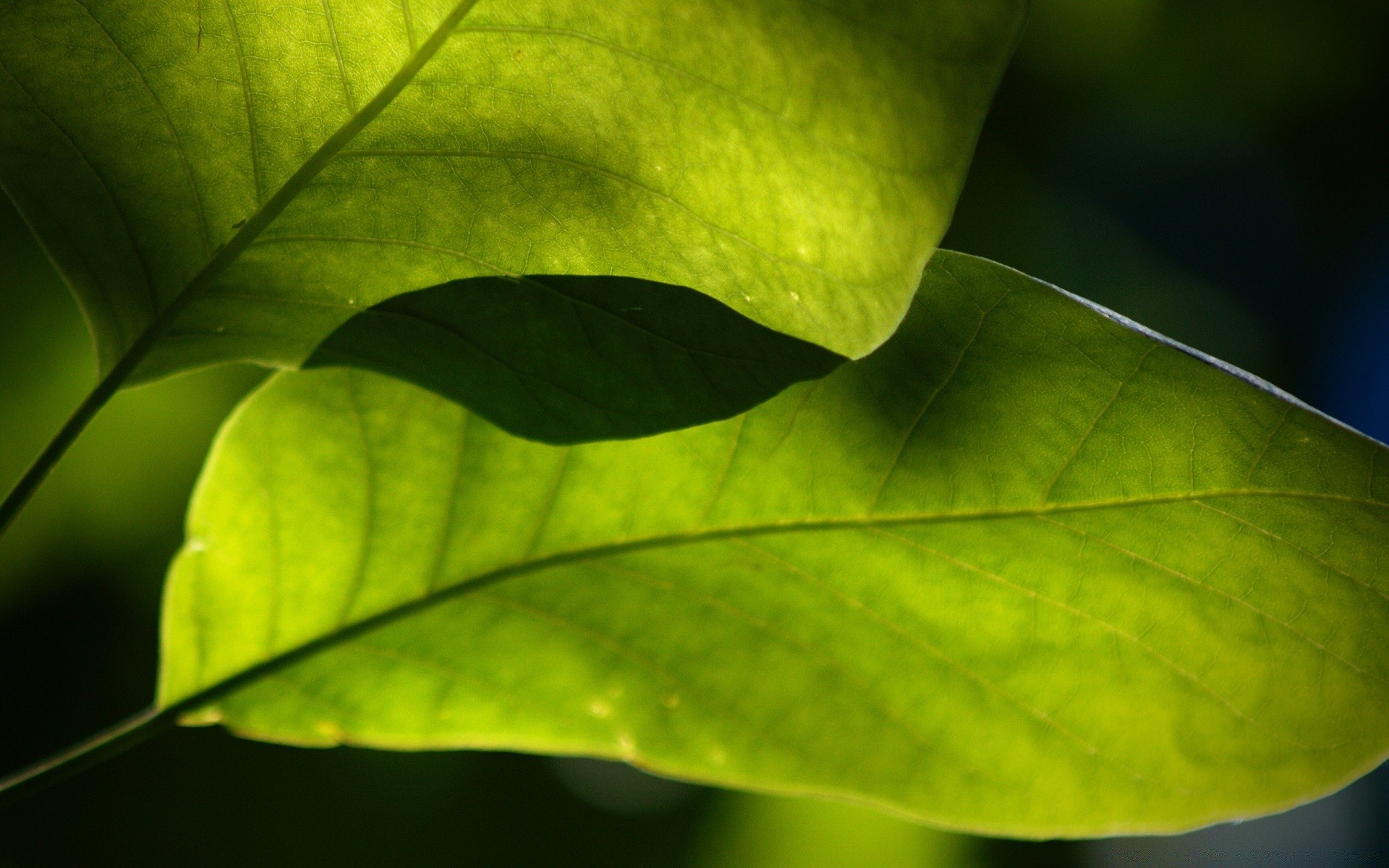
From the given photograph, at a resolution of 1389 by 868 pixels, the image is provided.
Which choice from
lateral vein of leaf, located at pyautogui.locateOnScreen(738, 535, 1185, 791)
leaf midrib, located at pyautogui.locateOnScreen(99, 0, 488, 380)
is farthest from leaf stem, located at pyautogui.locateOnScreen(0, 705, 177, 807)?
lateral vein of leaf, located at pyautogui.locateOnScreen(738, 535, 1185, 791)

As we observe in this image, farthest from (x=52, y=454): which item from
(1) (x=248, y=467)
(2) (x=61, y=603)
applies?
(2) (x=61, y=603)

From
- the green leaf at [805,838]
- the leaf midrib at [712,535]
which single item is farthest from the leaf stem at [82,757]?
the green leaf at [805,838]

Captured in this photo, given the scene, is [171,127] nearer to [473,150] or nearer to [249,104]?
[249,104]

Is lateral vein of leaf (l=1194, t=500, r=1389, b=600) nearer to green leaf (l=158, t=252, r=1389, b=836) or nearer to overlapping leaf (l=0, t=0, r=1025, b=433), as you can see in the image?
green leaf (l=158, t=252, r=1389, b=836)

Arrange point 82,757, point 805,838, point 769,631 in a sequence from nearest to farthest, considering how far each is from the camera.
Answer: point 82,757
point 769,631
point 805,838

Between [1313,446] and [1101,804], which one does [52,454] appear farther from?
[1313,446]

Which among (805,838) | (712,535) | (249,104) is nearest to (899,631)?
(712,535)
